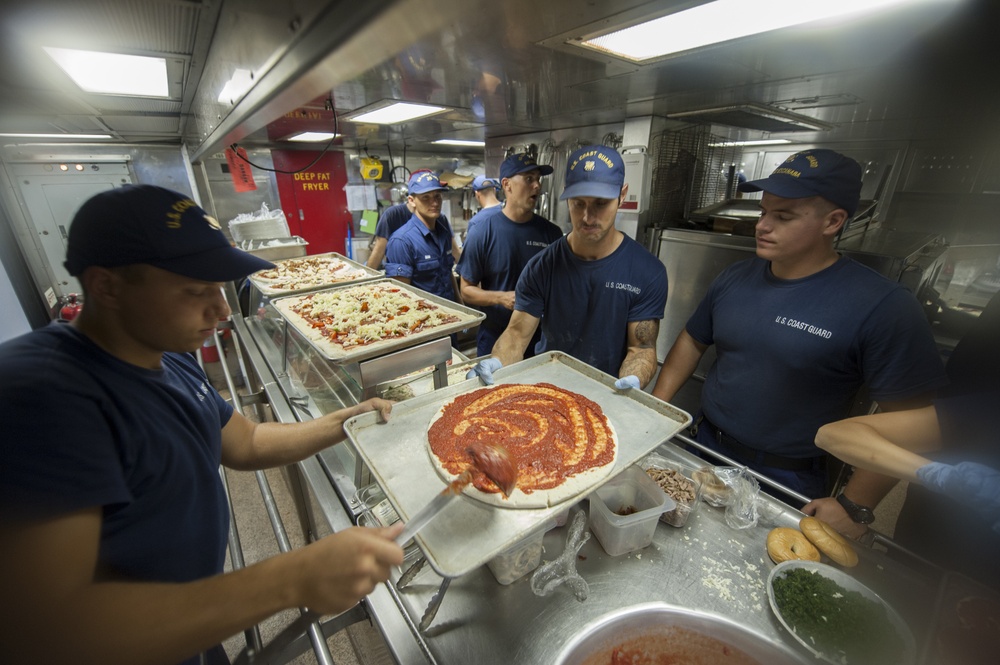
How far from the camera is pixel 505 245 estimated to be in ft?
11.0

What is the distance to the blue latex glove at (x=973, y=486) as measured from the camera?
1.04m

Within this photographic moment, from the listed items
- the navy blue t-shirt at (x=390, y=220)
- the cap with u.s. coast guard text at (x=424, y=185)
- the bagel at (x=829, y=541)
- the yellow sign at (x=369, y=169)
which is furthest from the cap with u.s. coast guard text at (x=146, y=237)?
the yellow sign at (x=369, y=169)

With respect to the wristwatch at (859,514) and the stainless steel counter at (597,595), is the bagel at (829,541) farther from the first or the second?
the wristwatch at (859,514)

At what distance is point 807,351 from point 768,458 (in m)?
0.55

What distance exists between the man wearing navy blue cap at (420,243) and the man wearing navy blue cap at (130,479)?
2.98 m

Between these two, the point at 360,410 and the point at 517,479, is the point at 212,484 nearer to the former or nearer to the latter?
the point at 360,410

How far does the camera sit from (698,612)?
1.10 meters

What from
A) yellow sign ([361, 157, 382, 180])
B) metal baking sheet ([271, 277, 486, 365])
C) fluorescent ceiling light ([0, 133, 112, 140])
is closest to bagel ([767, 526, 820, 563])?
metal baking sheet ([271, 277, 486, 365])

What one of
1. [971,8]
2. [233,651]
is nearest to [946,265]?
[971,8]

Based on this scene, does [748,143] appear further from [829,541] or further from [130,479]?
[130,479]

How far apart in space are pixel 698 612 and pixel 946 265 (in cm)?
376

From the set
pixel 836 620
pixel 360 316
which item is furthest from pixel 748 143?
pixel 836 620

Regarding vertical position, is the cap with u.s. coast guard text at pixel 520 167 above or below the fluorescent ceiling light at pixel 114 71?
below

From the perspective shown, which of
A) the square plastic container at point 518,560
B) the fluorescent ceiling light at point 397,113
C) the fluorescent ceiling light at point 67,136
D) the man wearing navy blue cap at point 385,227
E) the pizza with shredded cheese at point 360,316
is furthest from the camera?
the man wearing navy blue cap at point 385,227
